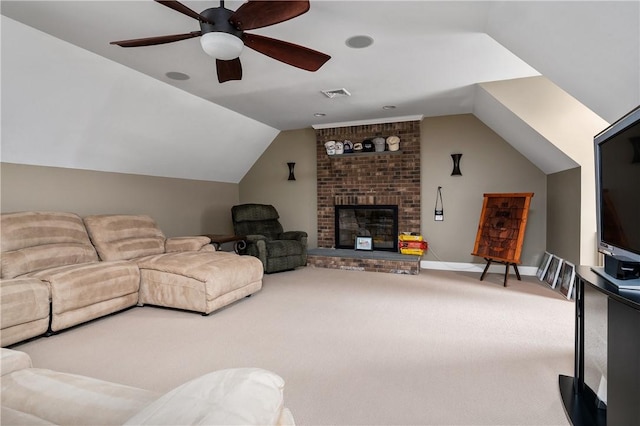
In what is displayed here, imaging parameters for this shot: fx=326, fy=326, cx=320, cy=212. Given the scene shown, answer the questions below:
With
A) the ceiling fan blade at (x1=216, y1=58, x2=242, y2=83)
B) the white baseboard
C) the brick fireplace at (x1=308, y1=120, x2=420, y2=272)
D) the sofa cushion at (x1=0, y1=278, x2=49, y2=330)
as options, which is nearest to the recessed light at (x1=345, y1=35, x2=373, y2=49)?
the ceiling fan blade at (x1=216, y1=58, x2=242, y2=83)

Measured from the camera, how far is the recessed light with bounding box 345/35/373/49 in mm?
2765

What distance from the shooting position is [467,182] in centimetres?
520

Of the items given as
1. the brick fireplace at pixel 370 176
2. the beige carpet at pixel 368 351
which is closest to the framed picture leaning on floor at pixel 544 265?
the beige carpet at pixel 368 351

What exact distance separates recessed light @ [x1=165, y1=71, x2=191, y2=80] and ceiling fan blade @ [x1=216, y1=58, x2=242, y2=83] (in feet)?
3.40

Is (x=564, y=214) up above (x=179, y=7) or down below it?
below

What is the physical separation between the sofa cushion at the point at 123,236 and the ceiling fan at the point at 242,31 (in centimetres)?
229

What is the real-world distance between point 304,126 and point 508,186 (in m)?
A: 3.55

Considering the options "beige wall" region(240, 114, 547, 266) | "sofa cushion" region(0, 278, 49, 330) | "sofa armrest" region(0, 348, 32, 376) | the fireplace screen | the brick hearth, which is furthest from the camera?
the fireplace screen

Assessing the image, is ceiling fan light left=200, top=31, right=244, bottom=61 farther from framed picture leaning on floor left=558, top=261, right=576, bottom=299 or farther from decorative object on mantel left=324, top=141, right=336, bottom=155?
framed picture leaning on floor left=558, top=261, right=576, bottom=299

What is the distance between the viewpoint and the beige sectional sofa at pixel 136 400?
63 centimetres

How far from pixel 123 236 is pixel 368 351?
124 inches

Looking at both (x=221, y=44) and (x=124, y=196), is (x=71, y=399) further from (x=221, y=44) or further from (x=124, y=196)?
(x=124, y=196)

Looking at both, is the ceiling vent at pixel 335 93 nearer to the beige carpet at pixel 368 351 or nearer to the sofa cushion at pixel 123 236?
the beige carpet at pixel 368 351

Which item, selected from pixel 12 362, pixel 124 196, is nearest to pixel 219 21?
pixel 12 362
